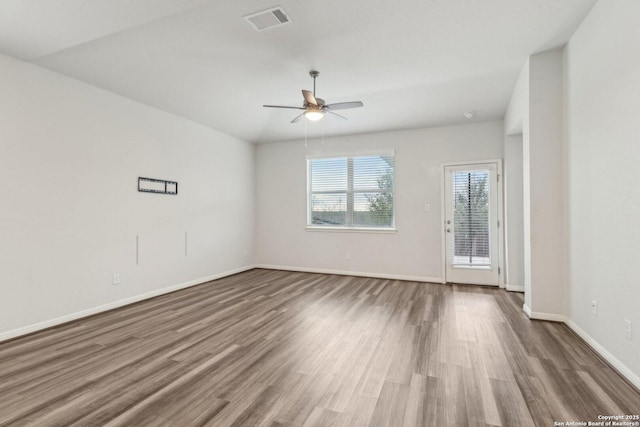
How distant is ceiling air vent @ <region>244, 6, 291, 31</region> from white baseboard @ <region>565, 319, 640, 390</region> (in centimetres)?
397

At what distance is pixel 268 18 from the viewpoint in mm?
2840

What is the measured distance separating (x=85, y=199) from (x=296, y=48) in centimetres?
314

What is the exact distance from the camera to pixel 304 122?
576cm

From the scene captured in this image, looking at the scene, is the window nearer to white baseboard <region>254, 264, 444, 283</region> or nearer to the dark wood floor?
white baseboard <region>254, 264, 444, 283</region>

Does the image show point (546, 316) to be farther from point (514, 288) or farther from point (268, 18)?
point (268, 18)

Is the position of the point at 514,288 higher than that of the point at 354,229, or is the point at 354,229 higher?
the point at 354,229

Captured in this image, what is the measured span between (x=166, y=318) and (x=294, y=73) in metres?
3.47

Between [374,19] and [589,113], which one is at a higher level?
[374,19]

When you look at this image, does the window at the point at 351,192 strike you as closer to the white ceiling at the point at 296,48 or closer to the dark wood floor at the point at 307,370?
the white ceiling at the point at 296,48

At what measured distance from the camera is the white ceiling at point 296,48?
104 inches

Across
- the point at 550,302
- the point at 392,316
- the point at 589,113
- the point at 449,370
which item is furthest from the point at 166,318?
the point at 589,113

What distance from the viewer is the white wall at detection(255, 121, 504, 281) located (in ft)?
17.9

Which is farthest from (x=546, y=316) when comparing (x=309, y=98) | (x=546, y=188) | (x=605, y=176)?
(x=309, y=98)

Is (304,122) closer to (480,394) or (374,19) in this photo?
(374,19)
